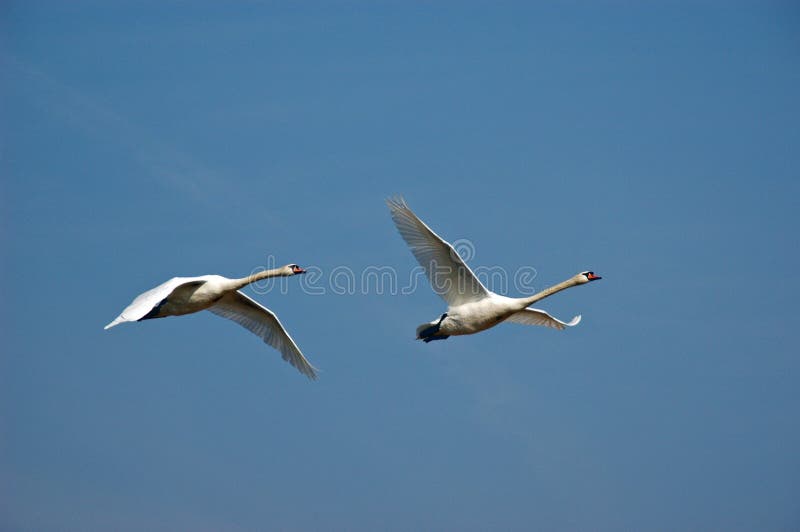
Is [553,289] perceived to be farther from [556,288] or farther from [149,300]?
[149,300]

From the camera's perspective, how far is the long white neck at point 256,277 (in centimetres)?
3075

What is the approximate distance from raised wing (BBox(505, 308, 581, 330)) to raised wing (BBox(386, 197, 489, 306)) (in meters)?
3.72

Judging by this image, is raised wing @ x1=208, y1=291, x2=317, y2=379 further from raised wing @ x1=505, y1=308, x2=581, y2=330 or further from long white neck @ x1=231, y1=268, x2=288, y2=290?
raised wing @ x1=505, y1=308, x2=581, y2=330

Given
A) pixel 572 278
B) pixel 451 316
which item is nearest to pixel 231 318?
pixel 451 316

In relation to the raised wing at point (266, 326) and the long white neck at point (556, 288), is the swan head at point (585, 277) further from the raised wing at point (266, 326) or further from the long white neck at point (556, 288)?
the raised wing at point (266, 326)

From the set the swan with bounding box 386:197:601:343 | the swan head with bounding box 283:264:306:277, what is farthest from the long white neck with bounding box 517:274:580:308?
the swan head with bounding box 283:264:306:277

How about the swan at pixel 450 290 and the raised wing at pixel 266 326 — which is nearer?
the swan at pixel 450 290

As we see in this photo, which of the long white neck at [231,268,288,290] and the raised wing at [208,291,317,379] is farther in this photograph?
the raised wing at [208,291,317,379]

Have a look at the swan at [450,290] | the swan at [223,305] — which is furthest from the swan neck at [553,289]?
the swan at [223,305]

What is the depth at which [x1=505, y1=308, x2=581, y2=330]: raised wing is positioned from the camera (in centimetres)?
3328

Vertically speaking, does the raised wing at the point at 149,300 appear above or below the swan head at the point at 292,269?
below

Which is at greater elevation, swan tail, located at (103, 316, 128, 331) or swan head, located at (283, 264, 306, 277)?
swan head, located at (283, 264, 306, 277)

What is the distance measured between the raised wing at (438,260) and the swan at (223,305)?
12.2 ft

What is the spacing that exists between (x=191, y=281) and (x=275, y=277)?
8.39ft
